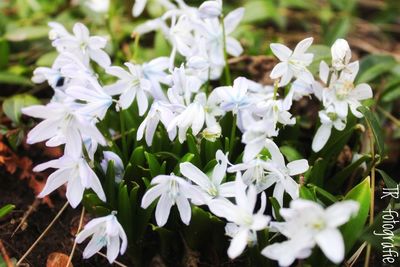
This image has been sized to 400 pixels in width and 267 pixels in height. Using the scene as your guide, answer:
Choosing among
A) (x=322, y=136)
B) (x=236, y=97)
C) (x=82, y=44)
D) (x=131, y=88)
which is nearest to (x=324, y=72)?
(x=322, y=136)

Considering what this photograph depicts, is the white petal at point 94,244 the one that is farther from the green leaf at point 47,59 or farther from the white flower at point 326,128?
the green leaf at point 47,59

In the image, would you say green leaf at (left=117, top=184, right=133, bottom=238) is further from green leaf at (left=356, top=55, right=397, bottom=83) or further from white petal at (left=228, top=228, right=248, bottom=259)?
green leaf at (left=356, top=55, right=397, bottom=83)

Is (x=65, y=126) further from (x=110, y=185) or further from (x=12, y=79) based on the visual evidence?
(x=12, y=79)

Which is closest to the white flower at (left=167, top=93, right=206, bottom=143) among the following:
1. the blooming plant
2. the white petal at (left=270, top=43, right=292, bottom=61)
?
the blooming plant

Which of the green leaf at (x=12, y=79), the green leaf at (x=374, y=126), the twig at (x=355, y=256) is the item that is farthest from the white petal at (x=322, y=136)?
the green leaf at (x=12, y=79)

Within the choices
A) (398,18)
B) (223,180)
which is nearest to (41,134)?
(223,180)

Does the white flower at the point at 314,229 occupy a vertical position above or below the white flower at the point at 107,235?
above
